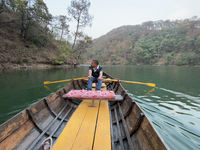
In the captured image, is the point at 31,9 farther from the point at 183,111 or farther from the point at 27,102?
the point at 183,111

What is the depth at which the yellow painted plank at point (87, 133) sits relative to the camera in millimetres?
1580

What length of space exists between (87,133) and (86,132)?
3cm

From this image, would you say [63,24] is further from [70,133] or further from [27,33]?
[70,133]

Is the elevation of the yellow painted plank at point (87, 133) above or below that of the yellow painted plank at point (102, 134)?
below

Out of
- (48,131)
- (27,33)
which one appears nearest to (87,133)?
(48,131)

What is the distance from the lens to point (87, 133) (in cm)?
186

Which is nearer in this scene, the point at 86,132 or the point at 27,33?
the point at 86,132


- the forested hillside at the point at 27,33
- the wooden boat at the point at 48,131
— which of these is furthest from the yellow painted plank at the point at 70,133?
the forested hillside at the point at 27,33

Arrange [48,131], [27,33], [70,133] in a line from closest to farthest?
Result: [70,133] < [48,131] < [27,33]

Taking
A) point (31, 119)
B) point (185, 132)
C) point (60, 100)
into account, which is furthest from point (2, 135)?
point (185, 132)

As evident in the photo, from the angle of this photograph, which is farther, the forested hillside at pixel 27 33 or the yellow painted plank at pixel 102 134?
the forested hillside at pixel 27 33

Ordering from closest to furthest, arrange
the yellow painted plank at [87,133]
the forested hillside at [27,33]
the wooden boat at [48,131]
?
the wooden boat at [48,131], the yellow painted plank at [87,133], the forested hillside at [27,33]

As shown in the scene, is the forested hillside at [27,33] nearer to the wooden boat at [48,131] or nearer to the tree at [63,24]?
the tree at [63,24]

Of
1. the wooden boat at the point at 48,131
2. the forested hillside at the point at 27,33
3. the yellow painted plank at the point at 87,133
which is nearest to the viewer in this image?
the wooden boat at the point at 48,131
